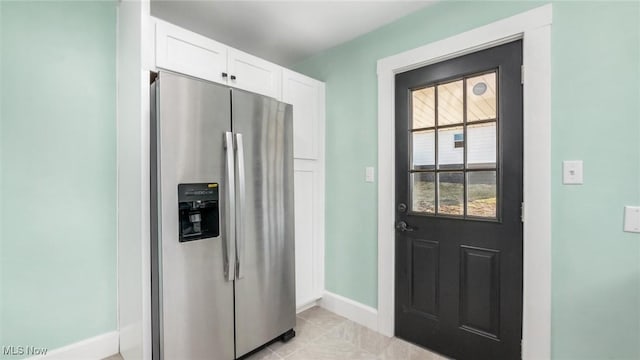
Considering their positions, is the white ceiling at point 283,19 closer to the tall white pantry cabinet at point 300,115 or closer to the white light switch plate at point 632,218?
the tall white pantry cabinet at point 300,115

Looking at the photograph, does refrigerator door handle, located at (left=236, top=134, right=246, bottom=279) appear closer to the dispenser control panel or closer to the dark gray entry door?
the dispenser control panel

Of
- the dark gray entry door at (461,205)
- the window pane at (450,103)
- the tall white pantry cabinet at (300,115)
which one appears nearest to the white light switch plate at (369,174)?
the dark gray entry door at (461,205)

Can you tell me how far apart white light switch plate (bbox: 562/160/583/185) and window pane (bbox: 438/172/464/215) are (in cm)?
53

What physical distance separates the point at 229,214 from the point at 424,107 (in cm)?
155

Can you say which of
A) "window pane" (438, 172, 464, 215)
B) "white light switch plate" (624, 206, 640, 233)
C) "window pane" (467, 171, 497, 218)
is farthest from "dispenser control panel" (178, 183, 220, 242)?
"white light switch plate" (624, 206, 640, 233)

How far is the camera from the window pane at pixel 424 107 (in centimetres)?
206

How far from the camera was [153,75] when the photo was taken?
169 centimetres

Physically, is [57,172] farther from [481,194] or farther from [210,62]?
[481,194]

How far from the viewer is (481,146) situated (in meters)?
1.84

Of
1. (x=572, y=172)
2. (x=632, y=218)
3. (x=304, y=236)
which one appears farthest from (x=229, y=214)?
(x=632, y=218)

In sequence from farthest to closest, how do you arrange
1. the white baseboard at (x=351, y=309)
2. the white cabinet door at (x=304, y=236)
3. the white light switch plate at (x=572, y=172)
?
1. the white cabinet door at (x=304, y=236)
2. the white baseboard at (x=351, y=309)
3. the white light switch plate at (x=572, y=172)

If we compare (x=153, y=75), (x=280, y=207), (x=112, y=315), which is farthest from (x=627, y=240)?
(x=112, y=315)

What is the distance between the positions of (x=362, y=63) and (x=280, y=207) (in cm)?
143

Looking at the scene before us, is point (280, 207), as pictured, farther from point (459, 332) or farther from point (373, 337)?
point (459, 332)
